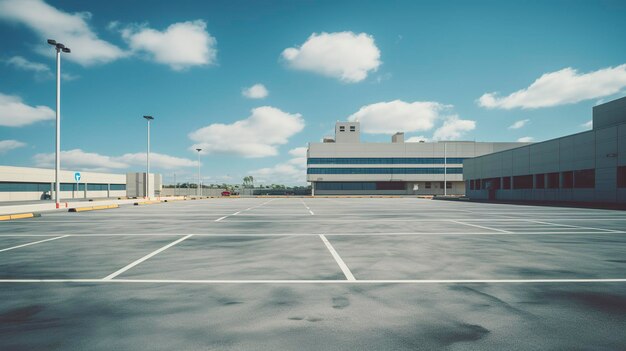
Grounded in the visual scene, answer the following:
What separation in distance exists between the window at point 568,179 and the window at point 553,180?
1.22 m

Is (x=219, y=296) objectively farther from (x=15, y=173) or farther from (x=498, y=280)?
(x=15, y=173)

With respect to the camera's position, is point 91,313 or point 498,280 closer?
point 91,313

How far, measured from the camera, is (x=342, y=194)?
267ft

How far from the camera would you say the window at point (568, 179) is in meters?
36.9

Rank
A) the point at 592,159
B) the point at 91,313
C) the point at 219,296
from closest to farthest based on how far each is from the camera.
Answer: the point at 91,313 → the point at 219,296 → the point at 592,159

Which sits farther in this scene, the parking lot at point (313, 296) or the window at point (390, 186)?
the window at point (390, 186)

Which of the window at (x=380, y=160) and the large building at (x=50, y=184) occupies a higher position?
the window at (x=380, y=160)

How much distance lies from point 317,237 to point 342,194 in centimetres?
7041

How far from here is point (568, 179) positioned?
3738cm

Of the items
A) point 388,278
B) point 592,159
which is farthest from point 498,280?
point 592,159

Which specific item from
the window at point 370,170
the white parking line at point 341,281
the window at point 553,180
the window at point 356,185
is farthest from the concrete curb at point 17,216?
the window at point 356,185

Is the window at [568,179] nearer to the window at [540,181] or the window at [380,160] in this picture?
the window at [540,181]

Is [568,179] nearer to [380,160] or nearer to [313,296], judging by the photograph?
[313,296]

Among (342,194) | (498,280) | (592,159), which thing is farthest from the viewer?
(342,194)
